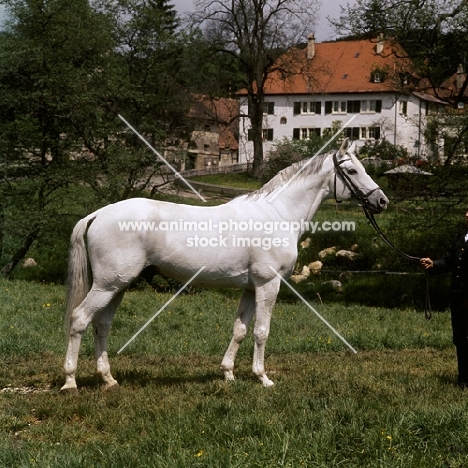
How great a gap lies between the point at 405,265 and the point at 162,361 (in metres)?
15.6

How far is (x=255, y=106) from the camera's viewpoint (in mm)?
53125

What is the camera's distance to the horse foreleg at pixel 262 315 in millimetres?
8258

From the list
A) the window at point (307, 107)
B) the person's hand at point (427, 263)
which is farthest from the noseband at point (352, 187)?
the window at point (307, 107)

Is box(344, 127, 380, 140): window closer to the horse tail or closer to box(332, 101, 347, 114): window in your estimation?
box(332, 101, 347, 114): window

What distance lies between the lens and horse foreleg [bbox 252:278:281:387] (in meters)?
8.26

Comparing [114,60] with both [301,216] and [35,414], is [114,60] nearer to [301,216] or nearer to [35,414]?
[301,216]

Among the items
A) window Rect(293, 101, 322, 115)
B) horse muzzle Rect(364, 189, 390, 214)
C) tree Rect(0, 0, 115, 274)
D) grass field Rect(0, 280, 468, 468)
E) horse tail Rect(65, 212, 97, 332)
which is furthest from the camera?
window Rect(293, 101, 322, 115)

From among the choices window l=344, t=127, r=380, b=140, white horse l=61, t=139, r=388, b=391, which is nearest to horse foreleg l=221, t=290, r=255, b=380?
white horse l=61, t=139, r=388, b=391

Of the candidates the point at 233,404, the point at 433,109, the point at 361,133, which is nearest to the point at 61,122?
the point at 433,109

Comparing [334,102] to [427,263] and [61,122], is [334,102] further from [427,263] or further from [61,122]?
[427,263]

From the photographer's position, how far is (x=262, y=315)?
828 centimetres

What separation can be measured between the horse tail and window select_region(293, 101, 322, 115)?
6658 centimetres

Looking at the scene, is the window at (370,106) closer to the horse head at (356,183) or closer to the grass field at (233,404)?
the grass field at (233,404)

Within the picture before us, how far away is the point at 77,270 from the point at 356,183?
3.65 metres
